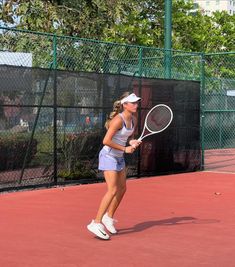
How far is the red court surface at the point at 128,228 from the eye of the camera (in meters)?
6.09

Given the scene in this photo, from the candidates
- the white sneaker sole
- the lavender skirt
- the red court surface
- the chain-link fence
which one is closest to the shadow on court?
the red court surface

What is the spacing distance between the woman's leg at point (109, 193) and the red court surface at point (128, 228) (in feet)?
1.12

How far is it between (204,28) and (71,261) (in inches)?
1044

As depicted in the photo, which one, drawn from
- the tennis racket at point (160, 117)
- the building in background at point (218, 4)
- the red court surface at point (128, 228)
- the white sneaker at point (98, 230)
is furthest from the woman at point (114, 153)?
the building in background at point (218, 4)

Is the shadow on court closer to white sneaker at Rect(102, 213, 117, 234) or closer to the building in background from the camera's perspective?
white sneaker at Rect(102, 213, 117, 234)

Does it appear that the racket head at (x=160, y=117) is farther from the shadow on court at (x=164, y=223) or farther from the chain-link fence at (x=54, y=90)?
the chain-link fence at (x=54, y=90)

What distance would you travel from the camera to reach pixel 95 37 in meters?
20.4

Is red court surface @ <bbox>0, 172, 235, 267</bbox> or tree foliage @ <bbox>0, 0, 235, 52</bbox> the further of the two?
tree foliage @ <bbox>0, 0, 235, 52</bbox>

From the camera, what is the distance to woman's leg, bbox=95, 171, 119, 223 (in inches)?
271

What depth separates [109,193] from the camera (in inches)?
271

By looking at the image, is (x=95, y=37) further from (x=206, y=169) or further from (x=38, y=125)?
(x=38, y=125)

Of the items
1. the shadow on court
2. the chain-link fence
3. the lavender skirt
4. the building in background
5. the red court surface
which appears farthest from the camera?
the building in background

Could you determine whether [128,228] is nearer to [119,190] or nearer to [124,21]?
[119,190]

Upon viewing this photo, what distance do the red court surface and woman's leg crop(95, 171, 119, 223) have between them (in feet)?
1.12
